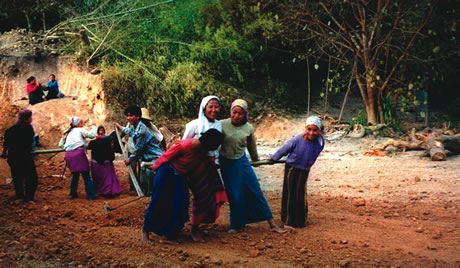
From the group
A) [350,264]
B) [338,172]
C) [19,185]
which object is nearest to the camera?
[350,264]

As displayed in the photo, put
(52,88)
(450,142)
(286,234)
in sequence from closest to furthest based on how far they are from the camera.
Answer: (286,234) → (450,142) → (52,88)

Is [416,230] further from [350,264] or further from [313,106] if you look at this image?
[313,106]

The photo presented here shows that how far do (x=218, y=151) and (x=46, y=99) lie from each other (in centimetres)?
849

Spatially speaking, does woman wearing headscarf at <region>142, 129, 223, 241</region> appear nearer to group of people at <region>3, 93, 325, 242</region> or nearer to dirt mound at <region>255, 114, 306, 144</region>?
group of people at <region>3, 93, 325, 242</region>

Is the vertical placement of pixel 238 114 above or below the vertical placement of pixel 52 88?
below

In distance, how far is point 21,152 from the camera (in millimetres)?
5629

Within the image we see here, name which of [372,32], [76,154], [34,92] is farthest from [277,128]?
[76,154]

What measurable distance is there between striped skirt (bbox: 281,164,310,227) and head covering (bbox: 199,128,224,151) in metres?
1.16

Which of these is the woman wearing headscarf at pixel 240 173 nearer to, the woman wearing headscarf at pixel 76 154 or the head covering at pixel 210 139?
the head covering at pixel 210 139

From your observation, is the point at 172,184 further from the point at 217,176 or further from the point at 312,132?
the point at 312,132

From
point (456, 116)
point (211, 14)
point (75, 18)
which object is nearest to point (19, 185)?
point (75, 18)

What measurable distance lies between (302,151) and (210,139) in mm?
1227

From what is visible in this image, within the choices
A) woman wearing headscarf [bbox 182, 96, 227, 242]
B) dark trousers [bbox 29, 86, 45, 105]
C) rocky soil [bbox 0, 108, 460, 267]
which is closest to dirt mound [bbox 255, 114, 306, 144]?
rocky soil [bbox 0, 108, 460, 267]

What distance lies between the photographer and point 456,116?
1431 centimetres
